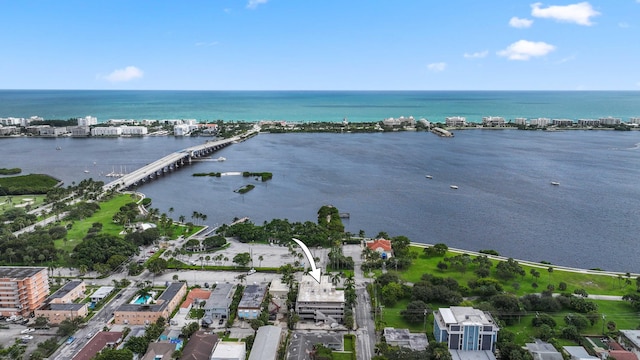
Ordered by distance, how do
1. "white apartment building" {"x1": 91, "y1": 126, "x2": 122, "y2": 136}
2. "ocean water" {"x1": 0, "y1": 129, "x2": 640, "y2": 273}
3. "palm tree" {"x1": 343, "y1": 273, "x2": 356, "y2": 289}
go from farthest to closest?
1. "white apartment building" {"x1": 91, "y1": 126, "x2": 122, "y2": 136}
2. "ocean water" {"x1": 0, "y1": 129, "x2": 640, "y2": 273}
3. "palm tree" {"x1": 343, "y1": 273, "x2": 356, "y2": 289}

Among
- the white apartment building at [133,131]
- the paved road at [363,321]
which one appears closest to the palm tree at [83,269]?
the paved road at [363,321]

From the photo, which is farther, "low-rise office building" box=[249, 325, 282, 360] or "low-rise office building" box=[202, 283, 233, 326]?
"low-rise office building" box=[202, 283, 233, 326]

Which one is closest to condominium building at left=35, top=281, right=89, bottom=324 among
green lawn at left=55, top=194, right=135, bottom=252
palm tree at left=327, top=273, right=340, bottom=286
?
green lawn at left=55, top=194, right=135, bottom=252

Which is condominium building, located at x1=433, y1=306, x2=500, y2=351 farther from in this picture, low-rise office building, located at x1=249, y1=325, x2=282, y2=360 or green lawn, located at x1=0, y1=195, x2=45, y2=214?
green lawn, located at x1=0, y1=195, x2=45, y2=214

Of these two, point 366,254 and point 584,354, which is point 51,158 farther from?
point 584,354

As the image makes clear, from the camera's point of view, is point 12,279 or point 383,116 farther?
point 383,116

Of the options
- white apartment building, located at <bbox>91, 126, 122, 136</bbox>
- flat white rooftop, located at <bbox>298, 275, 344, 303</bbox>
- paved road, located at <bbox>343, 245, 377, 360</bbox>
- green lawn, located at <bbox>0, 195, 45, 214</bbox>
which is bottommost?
paved road, located at <bbox>343, 245, 377, 360</bbox>

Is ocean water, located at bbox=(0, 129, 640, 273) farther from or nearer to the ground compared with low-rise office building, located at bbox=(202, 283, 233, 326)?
farther from the ground

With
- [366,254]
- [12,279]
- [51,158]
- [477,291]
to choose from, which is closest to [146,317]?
[12,279]

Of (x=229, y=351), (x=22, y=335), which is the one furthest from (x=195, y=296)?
(x=22, y=335)
